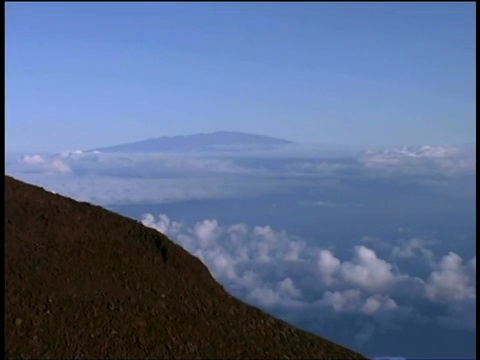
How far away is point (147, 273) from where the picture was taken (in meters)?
36.2

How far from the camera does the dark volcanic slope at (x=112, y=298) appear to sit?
3073 cm

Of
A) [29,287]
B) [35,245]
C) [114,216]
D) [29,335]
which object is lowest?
[29,335]

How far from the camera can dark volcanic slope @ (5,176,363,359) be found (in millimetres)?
30734

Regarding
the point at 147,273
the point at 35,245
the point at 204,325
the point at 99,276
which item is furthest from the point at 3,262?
the point at 204,325

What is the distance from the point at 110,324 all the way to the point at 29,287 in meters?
3.95

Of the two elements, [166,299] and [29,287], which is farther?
[166,299]

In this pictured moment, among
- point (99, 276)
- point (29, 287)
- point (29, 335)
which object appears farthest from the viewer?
point (99, 276)

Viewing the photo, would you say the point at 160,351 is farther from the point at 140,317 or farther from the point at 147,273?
the point at 147,273

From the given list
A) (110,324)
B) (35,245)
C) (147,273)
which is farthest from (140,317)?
(35,245)

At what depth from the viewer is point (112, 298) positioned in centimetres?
3344

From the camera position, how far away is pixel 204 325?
33688mm

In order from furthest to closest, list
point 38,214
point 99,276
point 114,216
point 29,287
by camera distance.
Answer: point 114,216, point 38,214, point 99,276, point 29,287

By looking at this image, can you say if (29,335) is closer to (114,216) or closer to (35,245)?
(35,245)

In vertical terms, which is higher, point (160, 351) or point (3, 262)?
point (3, 262)
